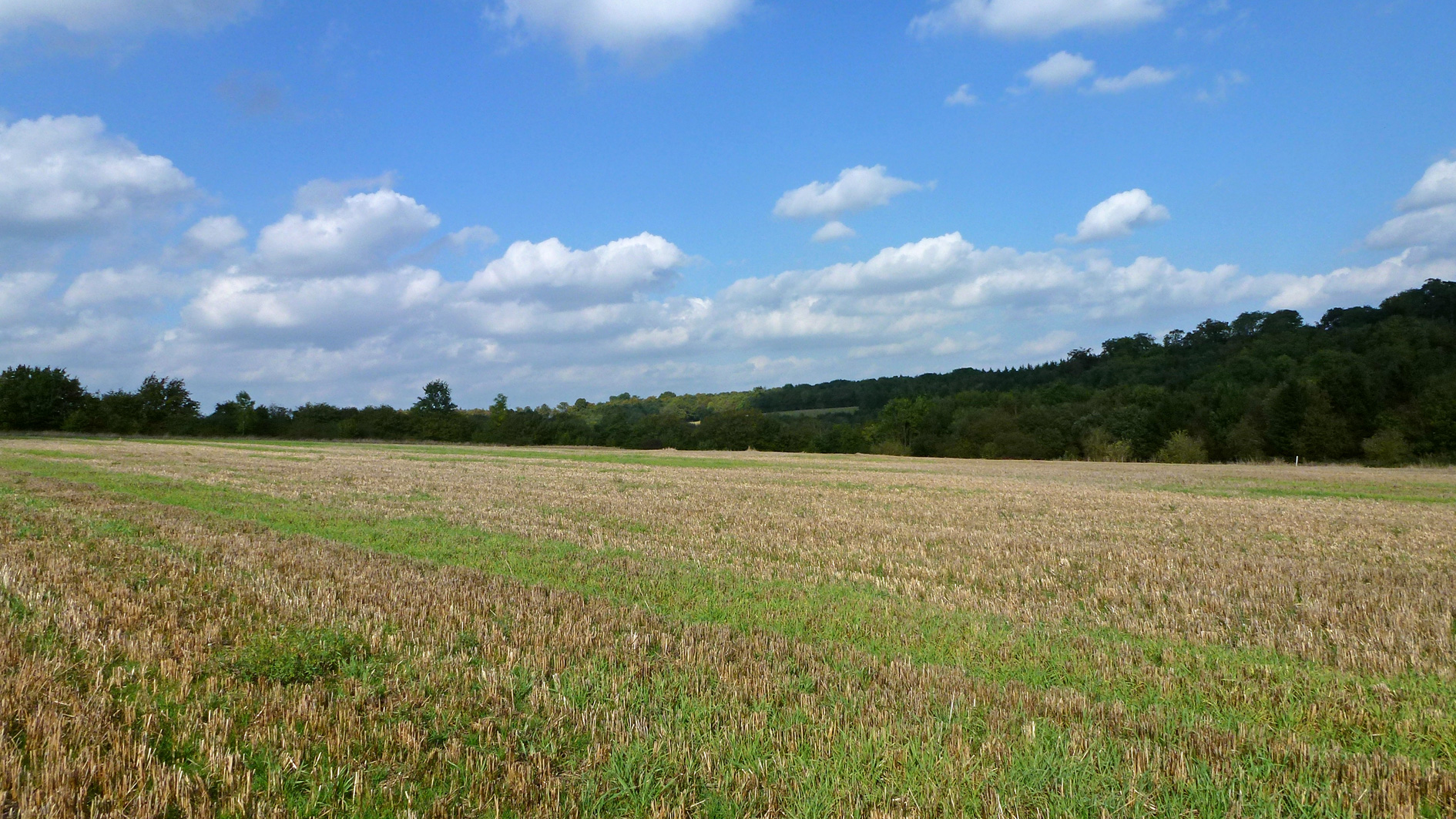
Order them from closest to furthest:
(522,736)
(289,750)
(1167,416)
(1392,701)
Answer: (289,750) < (522,736) < (1392,701) < (1167,416)

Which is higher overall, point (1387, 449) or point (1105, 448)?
point (1387, 449)

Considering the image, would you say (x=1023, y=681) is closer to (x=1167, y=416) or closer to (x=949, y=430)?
(x=1167, y=416)

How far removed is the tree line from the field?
6784 centimetres

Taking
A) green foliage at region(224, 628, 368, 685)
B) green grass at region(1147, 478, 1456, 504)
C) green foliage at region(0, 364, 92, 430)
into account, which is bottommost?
green grass at region(1147, 478, 1456, 504)

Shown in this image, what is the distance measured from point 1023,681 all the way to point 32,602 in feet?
30.8

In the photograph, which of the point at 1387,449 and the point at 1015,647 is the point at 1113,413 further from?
the point at 1015,647

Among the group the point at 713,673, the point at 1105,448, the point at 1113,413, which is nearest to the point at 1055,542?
the point at 713,673

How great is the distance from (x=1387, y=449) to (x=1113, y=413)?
29313 mm

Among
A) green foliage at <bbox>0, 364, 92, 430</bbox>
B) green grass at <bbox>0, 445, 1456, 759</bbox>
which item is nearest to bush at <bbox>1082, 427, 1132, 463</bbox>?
green grass at <bbox>0, 445, 1456, 759</bbox>

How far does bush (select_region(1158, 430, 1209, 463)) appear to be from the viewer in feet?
237

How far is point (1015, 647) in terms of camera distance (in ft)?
23.6

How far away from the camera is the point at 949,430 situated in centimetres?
10594

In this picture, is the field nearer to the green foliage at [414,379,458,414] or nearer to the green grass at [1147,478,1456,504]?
the green grass at [1147,478,1456,504]

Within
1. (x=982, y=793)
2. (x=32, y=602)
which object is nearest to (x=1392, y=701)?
(x=982, y=793)
